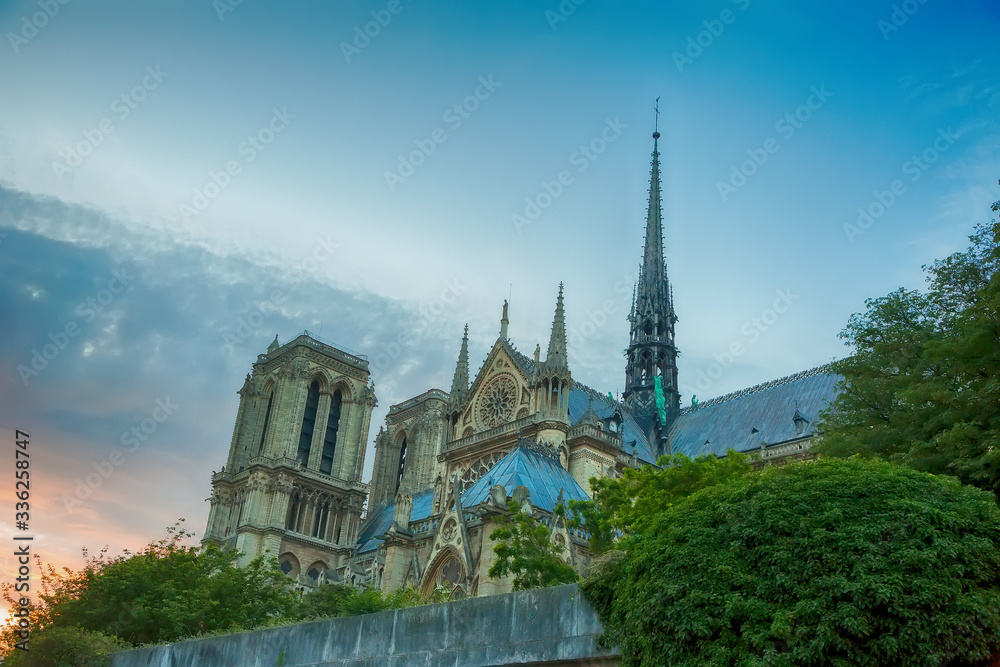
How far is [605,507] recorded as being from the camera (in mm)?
28719

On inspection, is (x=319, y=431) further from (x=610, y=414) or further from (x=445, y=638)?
(x=445, y=638)

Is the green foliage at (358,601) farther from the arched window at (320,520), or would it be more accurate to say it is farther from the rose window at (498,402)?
the arched window at (320,520)

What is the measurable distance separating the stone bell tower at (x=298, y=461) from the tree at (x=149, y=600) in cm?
3681

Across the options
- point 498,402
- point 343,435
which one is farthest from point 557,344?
point 343,435

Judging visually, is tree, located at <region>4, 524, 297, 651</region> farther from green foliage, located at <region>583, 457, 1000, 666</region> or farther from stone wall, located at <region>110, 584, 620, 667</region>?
green foliage, located at <region>583, 457, 1000, 666</region>

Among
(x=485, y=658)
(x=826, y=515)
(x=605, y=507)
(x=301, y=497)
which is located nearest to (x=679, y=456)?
(x=605, y=507)

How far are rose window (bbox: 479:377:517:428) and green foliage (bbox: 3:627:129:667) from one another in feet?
97.6

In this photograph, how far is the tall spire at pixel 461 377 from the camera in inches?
2140

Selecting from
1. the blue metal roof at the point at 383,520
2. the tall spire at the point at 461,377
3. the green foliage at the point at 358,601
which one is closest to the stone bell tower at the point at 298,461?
the blue metal roof at the point at 383,520

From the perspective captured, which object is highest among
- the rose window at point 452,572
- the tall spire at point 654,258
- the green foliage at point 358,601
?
the tall spire at point 654,258

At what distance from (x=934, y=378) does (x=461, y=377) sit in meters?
37.2

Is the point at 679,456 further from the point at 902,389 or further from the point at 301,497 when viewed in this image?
the point at 301,497

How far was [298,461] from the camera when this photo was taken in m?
74.1

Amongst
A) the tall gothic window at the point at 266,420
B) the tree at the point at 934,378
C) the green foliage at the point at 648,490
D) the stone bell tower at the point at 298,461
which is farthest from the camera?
the tall gothic window at the point at 266,420
